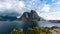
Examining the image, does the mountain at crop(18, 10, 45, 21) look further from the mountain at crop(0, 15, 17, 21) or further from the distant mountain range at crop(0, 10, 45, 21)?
the mountain at crop(0, 15, 17, 21)

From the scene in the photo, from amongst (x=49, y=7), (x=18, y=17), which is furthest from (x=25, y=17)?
(x=49, y=7)

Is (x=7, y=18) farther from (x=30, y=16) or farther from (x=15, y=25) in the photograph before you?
(x=30, y=16)

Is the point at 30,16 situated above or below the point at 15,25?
above

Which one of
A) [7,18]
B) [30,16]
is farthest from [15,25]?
[30,16]

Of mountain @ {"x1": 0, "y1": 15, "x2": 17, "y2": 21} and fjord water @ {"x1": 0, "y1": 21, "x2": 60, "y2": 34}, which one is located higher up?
mountain @ {"x1": 0, "y1": 15, "x2": 17, "y2": 21}

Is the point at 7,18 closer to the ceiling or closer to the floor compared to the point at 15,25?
closer to the ceiling

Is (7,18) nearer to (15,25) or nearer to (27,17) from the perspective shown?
(15,25)

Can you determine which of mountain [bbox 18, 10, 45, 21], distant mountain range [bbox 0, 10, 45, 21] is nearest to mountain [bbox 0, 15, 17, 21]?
distant mountain range [bbox 0, 10, 45, 21]

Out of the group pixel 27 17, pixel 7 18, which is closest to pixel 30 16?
pixel 27 17

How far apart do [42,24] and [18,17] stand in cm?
58

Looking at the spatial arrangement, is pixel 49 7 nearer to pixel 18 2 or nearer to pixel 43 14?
pixel 43 14

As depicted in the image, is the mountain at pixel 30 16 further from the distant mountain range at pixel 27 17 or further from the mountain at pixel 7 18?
the mountain at pixel 7 18

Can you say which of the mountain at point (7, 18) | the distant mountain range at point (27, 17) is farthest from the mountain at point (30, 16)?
the mountain at point (7, 18)

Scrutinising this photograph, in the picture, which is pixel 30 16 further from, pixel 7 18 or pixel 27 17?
pixel 7 18
